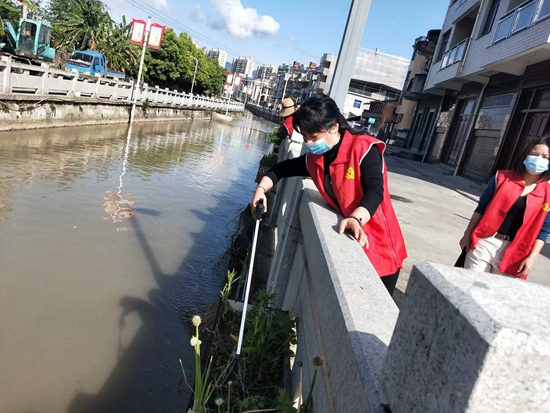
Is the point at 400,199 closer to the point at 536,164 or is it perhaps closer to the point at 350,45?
the point at 350,45

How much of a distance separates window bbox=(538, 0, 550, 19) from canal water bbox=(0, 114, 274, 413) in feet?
26.8

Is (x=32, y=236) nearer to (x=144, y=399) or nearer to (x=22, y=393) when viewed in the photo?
(x=22, y=393)

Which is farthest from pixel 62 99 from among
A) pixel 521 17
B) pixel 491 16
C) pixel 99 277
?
pixel 491 16

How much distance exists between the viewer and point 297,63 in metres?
136

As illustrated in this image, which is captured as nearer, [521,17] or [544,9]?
[544,9]

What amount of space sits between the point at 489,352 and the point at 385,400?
361 mm

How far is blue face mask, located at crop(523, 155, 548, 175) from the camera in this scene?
101 inches

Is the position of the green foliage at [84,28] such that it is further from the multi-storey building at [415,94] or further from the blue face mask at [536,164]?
the blue face mask at [536,164]

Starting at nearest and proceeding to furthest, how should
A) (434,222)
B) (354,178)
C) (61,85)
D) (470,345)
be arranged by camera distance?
(470,345) → (354,178) → (434,222) → (61,85)

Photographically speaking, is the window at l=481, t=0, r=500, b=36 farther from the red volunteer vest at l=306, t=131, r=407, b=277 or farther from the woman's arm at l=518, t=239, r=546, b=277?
the red volunteer vest at l=306, t=131, r=407, b=277

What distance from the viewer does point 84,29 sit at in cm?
3931

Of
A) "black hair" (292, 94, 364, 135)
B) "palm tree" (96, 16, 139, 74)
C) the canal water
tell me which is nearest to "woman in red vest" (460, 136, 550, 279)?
"black hair" (292, 94, 364, 135)

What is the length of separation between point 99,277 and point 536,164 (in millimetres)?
4677

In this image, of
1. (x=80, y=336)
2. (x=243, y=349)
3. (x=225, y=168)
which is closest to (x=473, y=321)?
(x=243, y=349)
